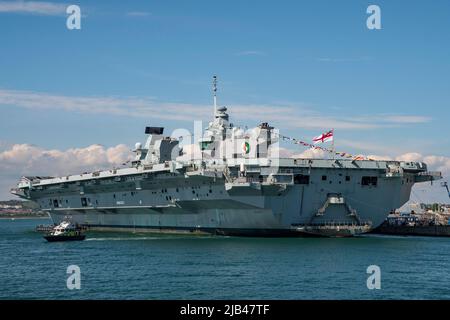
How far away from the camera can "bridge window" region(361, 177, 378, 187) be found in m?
41.4

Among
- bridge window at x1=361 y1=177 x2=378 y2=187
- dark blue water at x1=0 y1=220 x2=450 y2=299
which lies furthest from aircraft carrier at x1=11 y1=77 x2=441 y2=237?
dark blue water at x1=0 y1=220 x2=450 y2=299

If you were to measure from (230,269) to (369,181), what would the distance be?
16862mm

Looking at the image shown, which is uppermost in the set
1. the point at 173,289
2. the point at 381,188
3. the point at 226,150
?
the point at 226,150

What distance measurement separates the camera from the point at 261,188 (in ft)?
127

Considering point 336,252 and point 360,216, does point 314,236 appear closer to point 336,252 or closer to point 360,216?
point 360,216

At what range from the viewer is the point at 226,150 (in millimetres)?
44531

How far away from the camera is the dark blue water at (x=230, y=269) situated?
22688mm

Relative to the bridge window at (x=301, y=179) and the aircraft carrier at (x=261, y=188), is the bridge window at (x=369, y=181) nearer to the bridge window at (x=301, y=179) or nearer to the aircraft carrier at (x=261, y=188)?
the aircraft carrier at (x=261, y=188)

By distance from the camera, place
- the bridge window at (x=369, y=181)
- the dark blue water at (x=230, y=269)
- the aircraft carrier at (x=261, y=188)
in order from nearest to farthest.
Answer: the dark blue water at (x=230, y=269) < the aircraft carrier at (x=261, y=188) < the bridge window at (x=369, y=181)

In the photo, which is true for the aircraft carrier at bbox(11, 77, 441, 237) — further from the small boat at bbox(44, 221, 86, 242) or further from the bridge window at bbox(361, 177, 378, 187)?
the small boat at bbox(44, 221, 86, 242)

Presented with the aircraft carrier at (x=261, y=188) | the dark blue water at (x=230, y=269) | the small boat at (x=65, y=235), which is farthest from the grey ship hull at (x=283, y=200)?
the small boat at (x=65, y=235)

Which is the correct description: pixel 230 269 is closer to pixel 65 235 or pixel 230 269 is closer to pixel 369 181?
pixel 369 181
